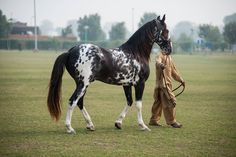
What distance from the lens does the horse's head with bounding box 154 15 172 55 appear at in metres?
9.25

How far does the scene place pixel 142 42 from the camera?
30.4 ft

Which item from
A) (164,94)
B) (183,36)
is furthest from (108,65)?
(183,36)

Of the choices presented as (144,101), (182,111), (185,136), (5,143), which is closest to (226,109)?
(182,111)

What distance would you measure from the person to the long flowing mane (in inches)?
16.8

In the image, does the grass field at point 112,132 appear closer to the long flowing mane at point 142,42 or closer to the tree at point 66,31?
the long flowing mane at point 142,42

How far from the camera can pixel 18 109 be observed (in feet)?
37.5

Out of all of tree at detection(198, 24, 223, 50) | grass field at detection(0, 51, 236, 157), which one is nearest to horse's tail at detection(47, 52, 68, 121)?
grass field at detection(0, 51, 236, 157)

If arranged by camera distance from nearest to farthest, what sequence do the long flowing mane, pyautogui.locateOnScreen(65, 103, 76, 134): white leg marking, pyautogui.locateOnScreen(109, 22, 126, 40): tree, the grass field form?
the grass field < pyautogui.locateOnScreen(65, 103, 76, 134): white leg marking < the long flowing mane < pyautogui.locateOnScreen(109, 22, 126, 40): tree

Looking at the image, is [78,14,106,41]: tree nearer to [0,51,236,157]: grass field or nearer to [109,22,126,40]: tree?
[109,22,126,40]: tree

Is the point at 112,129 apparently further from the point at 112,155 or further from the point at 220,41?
the point at 220,41

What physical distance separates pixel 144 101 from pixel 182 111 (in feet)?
7.57

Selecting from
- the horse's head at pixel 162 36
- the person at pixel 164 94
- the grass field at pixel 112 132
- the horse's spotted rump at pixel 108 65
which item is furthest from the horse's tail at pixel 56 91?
the person at pixel 164 94

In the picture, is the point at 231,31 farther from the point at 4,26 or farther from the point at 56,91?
the point at 56,91

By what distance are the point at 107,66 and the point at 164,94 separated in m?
1.66
